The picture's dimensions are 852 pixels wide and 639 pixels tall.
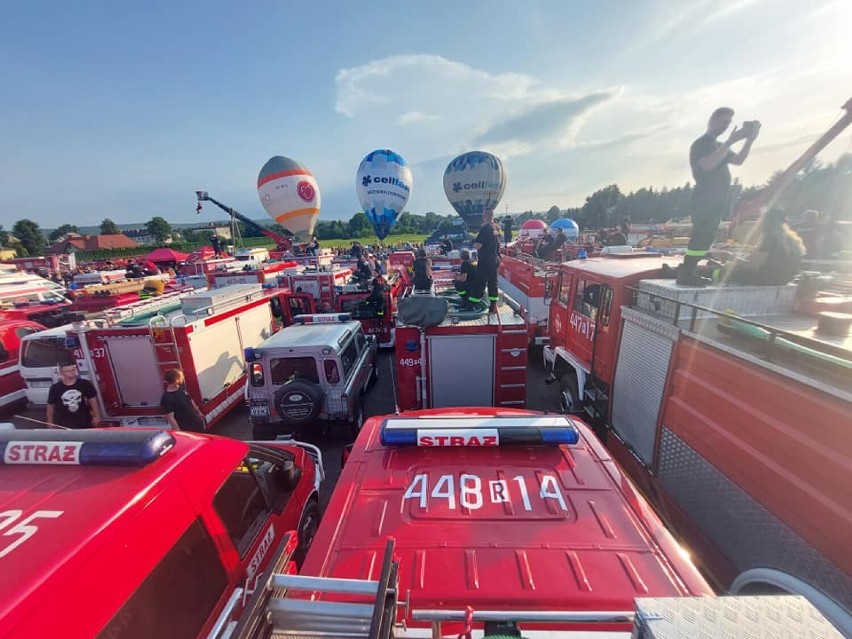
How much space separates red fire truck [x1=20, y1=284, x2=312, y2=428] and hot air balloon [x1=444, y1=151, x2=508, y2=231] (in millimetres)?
18633

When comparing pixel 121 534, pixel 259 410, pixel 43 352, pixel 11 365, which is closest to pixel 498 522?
pixel 121 534

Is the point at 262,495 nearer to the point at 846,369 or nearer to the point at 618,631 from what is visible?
the point at 618,631

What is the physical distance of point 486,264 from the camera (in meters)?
6.93

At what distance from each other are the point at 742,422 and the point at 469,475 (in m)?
2.26

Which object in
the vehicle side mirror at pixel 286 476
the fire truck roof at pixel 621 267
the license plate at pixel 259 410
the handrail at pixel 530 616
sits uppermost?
the fire truck roof at pixel 621 267

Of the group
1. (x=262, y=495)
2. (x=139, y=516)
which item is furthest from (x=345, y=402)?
(x=139, y=516)

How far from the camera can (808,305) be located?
163 inches

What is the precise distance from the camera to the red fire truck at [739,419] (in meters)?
2.32

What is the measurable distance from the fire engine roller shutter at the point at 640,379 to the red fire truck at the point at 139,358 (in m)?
6.91

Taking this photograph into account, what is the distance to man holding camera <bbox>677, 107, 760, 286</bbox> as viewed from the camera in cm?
412

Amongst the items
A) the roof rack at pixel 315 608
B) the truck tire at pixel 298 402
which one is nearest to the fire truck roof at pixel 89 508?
the roof rack at pixel 315 608

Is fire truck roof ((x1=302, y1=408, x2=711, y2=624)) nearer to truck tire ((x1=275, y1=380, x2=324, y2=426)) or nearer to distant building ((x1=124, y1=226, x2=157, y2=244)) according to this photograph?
truck tire ((x1=275, y1=380, x2=324, y2=426))

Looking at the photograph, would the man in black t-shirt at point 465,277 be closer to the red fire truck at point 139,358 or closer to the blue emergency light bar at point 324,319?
the blue emergency light bar at point 324,319

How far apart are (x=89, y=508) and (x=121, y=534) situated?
0.25m
